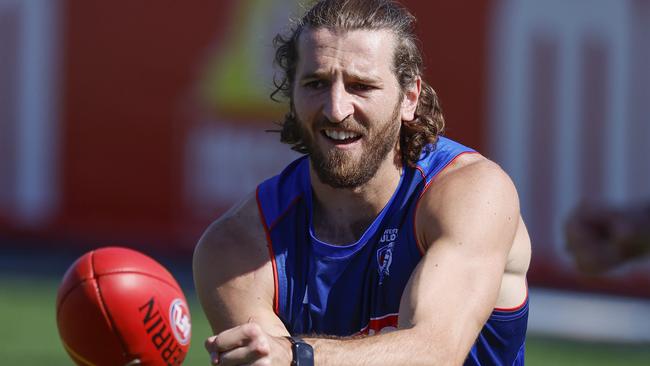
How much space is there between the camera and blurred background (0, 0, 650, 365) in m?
11.7

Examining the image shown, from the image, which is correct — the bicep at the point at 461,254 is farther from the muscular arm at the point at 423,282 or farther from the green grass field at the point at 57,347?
the green grass field at the point at 57,347

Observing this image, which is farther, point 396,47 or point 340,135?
point 396,47

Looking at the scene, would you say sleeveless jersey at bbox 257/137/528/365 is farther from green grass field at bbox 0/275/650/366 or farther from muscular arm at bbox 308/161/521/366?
green grass field at bbox 0/275/650/366

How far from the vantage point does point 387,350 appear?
4.24m

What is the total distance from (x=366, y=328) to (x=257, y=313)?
0.43 meters

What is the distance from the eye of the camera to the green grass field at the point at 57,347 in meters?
9.47

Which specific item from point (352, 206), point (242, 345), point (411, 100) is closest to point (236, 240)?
point (352, 206)

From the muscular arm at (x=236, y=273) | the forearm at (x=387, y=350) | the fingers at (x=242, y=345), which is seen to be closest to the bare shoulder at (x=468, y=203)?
the forearm at (x=387, y=350)

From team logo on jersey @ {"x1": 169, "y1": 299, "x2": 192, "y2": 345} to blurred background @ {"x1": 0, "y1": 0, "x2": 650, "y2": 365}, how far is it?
12.4ft

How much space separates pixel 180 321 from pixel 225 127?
8.19 m

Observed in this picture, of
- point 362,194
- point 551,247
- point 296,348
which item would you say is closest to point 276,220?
point 362,194

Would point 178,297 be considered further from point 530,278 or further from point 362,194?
point 530,278

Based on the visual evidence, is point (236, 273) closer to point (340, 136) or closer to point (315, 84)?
point (340, 136)

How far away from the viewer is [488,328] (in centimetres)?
500
